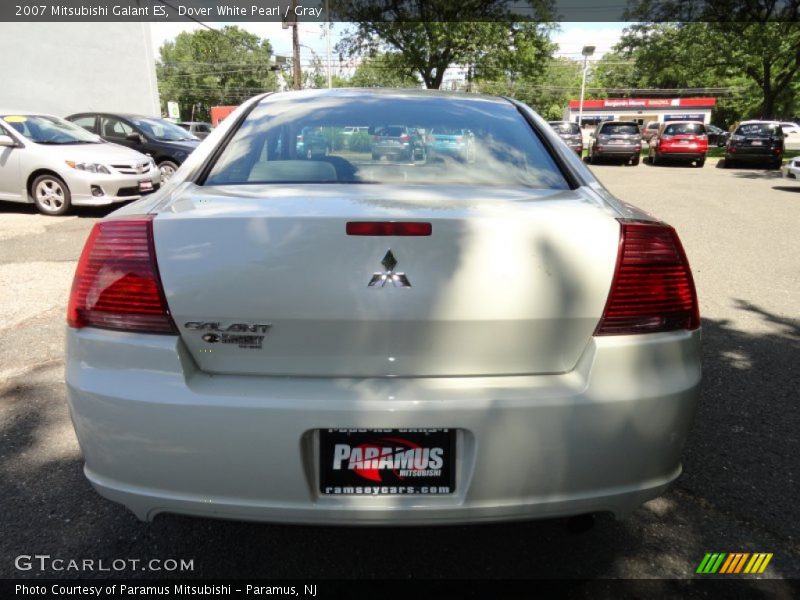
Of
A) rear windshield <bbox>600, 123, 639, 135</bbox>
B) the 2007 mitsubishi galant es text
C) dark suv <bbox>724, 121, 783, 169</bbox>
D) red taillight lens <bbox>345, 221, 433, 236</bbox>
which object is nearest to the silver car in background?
the 2007 mitsubishi galant es text

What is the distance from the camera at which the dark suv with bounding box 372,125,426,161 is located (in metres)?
2.34

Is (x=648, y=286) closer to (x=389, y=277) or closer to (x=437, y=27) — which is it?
(x=389, y=277)

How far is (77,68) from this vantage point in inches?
669

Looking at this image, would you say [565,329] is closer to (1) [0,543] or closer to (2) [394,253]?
(2) [394,253]

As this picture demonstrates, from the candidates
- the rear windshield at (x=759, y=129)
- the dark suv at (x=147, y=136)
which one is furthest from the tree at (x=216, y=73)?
the dark suv at (x=147, y=136)

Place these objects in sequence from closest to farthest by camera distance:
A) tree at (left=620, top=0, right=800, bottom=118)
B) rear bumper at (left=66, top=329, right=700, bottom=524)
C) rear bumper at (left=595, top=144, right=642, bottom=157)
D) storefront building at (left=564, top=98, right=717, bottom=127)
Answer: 1. rear bumper at (left=66, top=329, right=700, bottom=524)
2. rear bumper at (left=595, top=144, right=642, bottom=157)
3. tree at (left=620, top=0, right=800, bottom=118)
4. storefront building at (left=564, top=98, right=717, bottom=127)

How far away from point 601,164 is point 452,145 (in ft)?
72.3

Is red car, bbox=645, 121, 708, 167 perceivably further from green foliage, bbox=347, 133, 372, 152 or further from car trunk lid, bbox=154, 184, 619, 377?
car trunk lid, bbox=154, 184, 619, 377

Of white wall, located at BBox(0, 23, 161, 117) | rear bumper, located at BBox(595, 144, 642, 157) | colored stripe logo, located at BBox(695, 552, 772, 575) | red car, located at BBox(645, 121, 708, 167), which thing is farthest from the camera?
rear bumper, located at BBox(595, 144, 642, 157)

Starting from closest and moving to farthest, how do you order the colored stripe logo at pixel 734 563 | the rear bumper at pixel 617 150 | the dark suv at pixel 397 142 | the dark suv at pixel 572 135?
the colored stripe logo at pixel 734 563 < the dark suv at pixel 397 142 < the rear bumper at pixel 617 150 < the dark suv at pixel 572 135

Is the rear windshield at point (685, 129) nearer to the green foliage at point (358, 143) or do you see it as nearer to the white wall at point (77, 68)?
the white wall at point (77, 68)

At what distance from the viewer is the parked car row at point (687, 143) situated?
63.3 feet

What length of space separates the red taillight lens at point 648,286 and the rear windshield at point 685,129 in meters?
22.2

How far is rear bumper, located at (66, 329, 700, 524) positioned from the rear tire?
8315 mm
